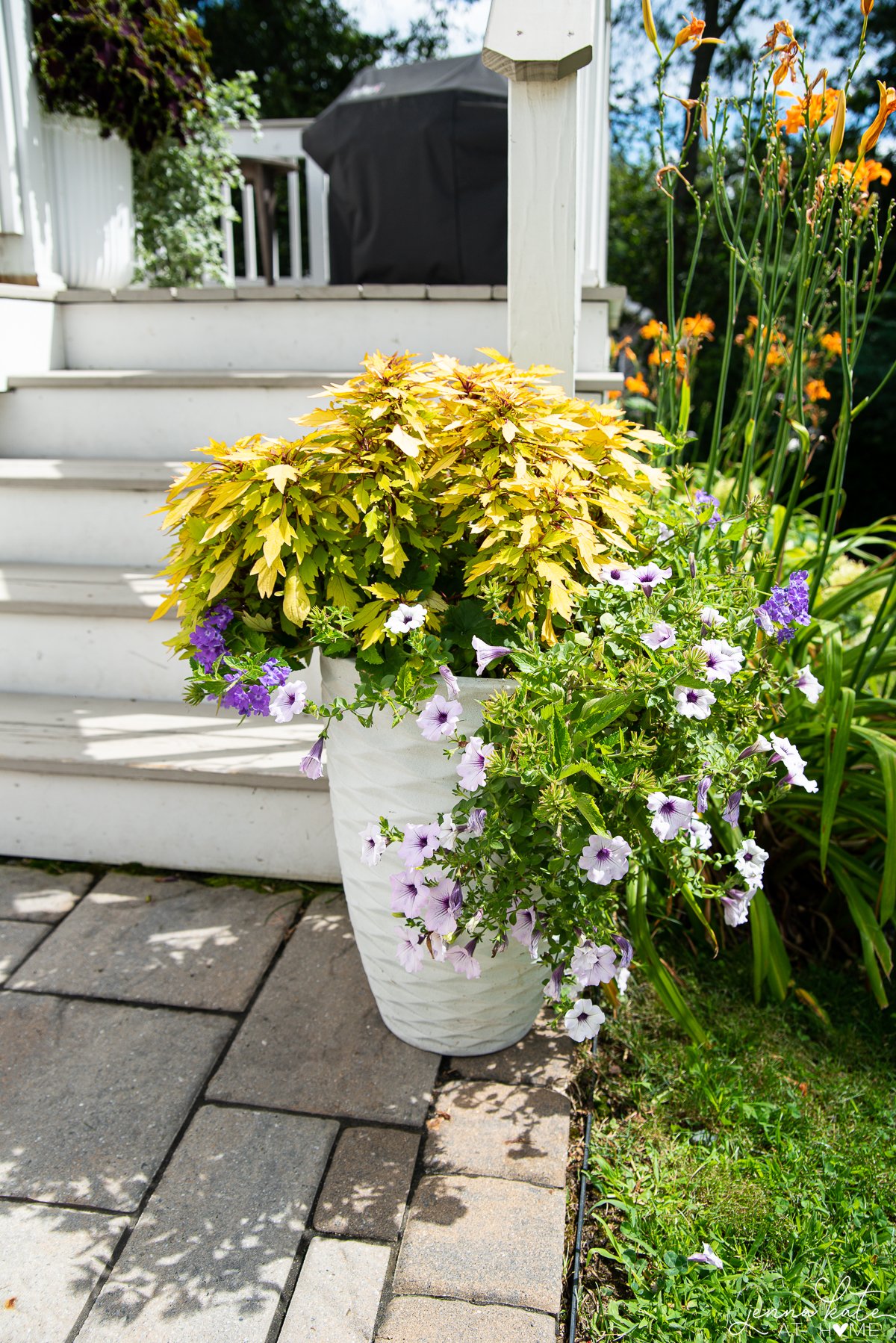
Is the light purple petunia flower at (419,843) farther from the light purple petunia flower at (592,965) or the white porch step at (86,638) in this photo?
the white porch step at (86,638)

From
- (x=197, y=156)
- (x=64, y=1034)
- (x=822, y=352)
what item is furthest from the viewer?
(x=197, y=156)

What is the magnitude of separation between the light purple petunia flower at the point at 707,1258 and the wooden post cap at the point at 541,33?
63.7 inches

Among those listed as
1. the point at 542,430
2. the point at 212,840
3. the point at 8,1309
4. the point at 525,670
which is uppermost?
the point at 542,430

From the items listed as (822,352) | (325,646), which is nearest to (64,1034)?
(325,646)

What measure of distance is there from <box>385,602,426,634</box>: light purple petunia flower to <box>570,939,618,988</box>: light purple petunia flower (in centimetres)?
45

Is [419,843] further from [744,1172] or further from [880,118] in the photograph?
[880,118]

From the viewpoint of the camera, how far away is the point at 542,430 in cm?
132

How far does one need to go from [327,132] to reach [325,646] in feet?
13.4

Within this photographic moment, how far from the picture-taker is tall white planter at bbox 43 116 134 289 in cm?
290

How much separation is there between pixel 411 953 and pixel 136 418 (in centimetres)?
184

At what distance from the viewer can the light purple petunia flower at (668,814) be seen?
1.15m

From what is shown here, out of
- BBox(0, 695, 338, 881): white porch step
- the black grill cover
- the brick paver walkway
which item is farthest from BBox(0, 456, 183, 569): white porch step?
the black grill cover

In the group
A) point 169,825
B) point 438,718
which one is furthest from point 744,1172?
point 169,825

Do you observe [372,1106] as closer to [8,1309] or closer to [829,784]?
[8,1309]
